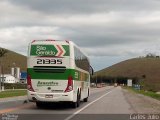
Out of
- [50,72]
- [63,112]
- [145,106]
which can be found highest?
[50,72]

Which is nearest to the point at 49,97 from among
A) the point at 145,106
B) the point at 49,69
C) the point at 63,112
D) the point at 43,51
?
the point at 49,69

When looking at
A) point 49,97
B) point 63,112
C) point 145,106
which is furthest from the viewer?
point 145,106

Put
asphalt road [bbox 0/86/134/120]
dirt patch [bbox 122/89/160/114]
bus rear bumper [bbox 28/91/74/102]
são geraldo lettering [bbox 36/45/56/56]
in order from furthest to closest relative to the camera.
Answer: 1. são geraldo lettering [bbox 36/45/56/56]
2. dirt patch [bbox 122/89/160/114]
3. bus rear bumper [bbox 28/91/74/102]
4. asphalt road [bbox 0/86/134/120]

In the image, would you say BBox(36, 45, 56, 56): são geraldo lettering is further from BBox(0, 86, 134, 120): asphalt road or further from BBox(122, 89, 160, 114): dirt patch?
BBox(122, 89, 160, 114): dirt patch

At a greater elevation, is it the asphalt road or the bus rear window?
the bus rear window

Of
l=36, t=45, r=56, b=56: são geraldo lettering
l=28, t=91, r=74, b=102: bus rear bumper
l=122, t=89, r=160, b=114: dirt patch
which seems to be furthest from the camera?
Answer: l=36, t=45, r=56, b=56: são geraldo lettering

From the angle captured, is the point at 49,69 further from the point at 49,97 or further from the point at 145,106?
the point at 145,106

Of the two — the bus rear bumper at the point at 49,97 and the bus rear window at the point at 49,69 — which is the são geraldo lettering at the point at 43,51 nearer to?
the bus rear window at the point at 49,69

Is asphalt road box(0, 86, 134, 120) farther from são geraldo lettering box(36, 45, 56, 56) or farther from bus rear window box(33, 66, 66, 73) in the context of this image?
são geraldo lettering box(36, 45, 56, 56)

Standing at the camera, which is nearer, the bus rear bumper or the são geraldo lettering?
the bus rear bumper

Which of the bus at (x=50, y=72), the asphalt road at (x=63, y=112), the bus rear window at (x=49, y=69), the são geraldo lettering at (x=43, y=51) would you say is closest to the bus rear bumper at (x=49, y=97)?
the bus at (x=50, y=72)

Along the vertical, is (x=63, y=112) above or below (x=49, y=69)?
below

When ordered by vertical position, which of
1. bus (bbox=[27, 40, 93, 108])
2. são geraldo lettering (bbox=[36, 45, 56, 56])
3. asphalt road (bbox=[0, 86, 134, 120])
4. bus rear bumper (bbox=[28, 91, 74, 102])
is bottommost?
asphalt road (bbox=[0, 86, 134, 120])

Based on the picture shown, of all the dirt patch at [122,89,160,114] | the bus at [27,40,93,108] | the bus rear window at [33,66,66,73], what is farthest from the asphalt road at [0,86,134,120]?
the bus rear window at [33,66,66,73]
